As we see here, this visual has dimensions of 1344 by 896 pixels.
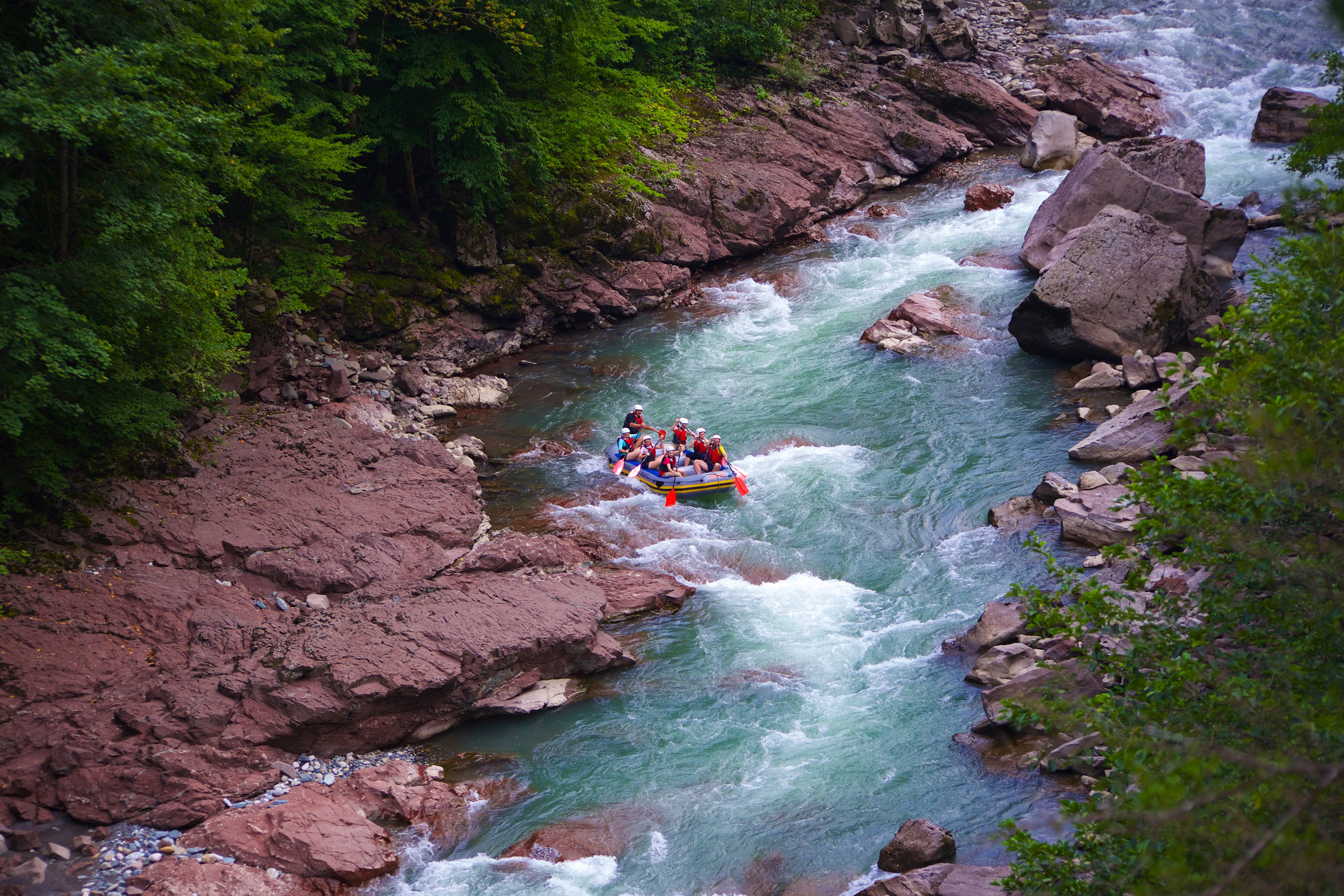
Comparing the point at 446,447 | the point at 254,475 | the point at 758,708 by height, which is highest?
the point at 254,475

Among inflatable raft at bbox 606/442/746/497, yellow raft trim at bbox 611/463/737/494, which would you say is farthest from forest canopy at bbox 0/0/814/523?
yellow raft trim at bbox 611/463/737/494

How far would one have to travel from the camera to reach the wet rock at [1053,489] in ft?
46.1

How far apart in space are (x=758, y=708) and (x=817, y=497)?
524 cm

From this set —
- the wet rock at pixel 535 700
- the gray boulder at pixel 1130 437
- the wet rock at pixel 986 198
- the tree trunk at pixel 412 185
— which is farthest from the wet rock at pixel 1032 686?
the wet rock at pixel 986 198

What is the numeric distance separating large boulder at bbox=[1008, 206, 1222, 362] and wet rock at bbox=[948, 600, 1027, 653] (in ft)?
27.6

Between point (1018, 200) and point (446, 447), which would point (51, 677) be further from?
point (1018, 200)

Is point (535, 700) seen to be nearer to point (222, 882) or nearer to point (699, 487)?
point (222, 882)

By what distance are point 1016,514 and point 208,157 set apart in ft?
42.8

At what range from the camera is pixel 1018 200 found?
84.9ft

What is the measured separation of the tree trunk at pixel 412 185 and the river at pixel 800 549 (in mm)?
4421

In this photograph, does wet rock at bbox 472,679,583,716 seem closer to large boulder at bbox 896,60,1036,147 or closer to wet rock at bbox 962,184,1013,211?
wet rock at bbox 962,184,1013,211

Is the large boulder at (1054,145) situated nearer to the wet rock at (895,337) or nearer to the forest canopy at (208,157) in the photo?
the wet rock at (895,337)

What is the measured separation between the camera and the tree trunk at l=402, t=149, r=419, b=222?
68.8 ft

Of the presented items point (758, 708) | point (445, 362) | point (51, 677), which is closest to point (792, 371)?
point (445, 362)
